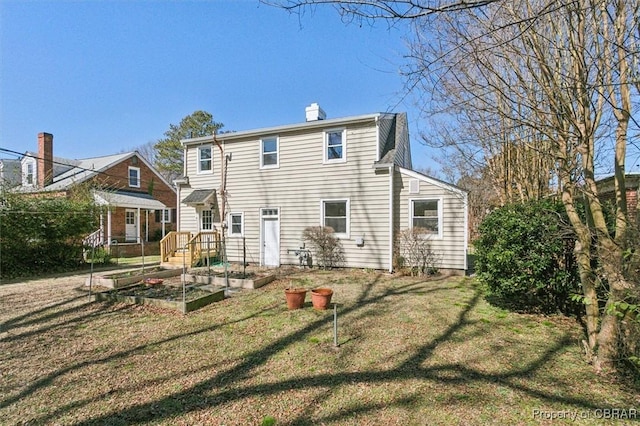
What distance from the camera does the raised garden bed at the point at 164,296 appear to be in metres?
6.29

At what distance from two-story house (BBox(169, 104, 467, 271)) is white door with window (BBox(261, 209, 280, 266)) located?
4 cm

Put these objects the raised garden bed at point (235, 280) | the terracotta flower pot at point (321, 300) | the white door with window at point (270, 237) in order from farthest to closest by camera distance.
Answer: the white door with window at point (270, 237), the raised garden bed at point (235, 280), the terracotta flower pot at point (321, 300)

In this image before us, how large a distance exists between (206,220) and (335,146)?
6657 millimetres

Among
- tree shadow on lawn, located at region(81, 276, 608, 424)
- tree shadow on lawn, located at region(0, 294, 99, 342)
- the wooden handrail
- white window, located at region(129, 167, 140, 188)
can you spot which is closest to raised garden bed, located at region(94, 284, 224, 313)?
tree shadow on lawn, located at region(0, 294, 99, 342)

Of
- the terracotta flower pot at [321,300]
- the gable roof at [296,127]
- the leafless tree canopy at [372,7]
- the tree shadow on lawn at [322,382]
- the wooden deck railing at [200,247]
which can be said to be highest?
the gable roof at [296,127]

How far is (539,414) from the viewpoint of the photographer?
110 inches

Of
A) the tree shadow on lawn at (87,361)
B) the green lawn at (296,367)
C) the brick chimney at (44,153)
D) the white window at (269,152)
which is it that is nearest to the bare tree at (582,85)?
the green lawn at (296,367)

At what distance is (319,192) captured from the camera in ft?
38.0

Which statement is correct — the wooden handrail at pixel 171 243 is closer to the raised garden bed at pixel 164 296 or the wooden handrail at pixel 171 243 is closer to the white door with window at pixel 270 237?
the white door with window at pixel 270 237

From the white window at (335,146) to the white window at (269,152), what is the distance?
6.93 feet

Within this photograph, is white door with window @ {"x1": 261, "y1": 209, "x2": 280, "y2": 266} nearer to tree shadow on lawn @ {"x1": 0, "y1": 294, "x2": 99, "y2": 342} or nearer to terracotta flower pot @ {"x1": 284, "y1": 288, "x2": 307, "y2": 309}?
terracotta flower pot @ {"x1": 284, "y1": 288, "x2": 307, "y2": 309}

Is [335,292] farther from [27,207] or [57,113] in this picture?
[57,113]

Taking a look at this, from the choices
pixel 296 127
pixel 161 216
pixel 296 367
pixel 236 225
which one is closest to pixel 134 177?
pixel 161 216

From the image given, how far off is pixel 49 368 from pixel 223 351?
212 cm
